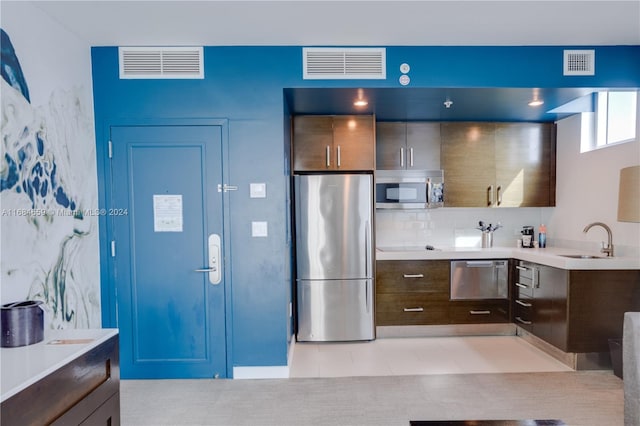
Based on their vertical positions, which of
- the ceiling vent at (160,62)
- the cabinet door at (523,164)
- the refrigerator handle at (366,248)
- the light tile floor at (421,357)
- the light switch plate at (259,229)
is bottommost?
the light tile floor at (421,357)

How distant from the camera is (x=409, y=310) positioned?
375 cm

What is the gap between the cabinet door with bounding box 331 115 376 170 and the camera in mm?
3637

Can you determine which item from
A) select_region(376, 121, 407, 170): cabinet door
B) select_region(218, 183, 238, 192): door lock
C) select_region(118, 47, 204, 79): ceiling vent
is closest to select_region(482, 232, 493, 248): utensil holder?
select_region(376, 121, 407, 170): cabinet door

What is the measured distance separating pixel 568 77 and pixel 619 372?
2370mm

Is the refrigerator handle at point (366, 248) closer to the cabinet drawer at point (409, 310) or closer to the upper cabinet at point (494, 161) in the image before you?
the cabinet drawer at point (409, 310)

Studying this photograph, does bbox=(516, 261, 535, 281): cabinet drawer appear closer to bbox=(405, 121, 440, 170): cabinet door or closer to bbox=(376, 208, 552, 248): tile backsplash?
bbox=(376, 208, 552, 248): tile backsplash

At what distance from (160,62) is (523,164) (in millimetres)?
3826

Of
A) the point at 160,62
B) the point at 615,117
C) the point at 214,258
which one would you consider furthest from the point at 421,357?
the point at 160,62

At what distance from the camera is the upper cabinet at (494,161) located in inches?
157

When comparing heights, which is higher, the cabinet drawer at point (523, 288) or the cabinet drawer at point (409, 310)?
the cabinet drawer at point (523, 288)

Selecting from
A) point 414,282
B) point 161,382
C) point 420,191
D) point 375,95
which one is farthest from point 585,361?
point 161,382

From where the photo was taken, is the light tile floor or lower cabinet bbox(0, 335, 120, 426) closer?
lower cabinet bbox(0, 335, 120, 426)

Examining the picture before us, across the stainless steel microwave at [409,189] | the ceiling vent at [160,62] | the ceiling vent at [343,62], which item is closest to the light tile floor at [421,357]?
the stainless steel microwave at [409,189]

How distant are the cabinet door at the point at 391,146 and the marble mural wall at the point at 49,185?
2.70 m
